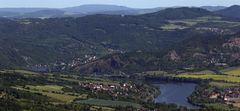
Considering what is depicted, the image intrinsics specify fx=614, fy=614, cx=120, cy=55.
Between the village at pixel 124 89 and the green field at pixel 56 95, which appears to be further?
the village at pixel 124 89

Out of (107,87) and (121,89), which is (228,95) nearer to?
(121,89)

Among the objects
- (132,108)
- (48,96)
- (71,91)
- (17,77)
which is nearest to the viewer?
(132,108)

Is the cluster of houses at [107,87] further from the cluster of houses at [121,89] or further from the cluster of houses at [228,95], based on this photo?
the cluster of houses at [228,95]

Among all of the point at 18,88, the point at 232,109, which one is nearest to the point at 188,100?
the point at 232,109

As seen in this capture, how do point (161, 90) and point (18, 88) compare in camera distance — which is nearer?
point (18, 88)

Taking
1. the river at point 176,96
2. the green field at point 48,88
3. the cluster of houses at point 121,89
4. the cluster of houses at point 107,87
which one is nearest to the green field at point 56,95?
the green field at point 48,88

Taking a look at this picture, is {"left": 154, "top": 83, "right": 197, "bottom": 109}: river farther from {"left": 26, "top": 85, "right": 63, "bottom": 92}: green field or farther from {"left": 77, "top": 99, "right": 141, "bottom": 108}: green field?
{"left": 26, "top": 85, "right": 63, "bottom": 92}: green field

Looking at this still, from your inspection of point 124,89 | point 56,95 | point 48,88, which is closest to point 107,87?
point 124,89

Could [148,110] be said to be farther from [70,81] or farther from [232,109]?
[70,81]
